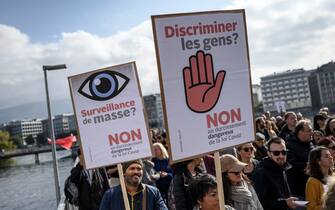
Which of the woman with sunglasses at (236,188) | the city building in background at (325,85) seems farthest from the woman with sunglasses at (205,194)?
the city building in background at (325,85)

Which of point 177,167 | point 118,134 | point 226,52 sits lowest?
point 177,167

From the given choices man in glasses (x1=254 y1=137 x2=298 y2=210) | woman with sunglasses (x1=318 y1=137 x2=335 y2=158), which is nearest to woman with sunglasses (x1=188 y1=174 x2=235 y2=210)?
man in glasses (x1=254 y1=137 x2=298 y2=210)

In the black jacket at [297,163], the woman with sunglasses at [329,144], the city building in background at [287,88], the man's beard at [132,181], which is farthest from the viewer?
the city building in background at [287,88]

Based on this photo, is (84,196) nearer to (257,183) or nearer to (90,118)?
(90,118)

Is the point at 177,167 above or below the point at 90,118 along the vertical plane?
below

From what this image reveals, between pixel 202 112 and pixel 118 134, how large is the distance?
4.44 feet

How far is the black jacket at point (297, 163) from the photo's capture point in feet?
20.9

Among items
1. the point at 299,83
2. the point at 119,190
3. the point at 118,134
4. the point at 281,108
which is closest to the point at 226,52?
the point at 118,134

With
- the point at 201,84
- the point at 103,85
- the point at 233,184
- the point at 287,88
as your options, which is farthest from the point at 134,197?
the point at 287,88

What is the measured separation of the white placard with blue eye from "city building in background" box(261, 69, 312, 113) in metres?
177

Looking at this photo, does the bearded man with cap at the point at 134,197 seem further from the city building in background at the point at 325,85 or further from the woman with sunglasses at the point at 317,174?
the city building in background at the point at 325,85

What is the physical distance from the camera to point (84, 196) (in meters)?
6.64

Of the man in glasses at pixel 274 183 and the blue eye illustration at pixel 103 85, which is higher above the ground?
the blue eye illustration at pixel 103 85

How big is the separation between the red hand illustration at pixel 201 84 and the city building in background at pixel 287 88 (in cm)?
17815
